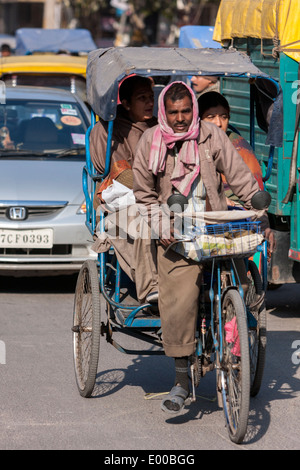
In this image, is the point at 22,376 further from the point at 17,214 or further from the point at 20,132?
the point at 20,132

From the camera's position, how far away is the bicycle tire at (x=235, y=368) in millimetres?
4711

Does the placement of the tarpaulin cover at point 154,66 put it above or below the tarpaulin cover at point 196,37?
above

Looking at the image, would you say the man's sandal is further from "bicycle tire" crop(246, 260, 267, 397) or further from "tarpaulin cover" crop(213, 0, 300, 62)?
"tarpaulin cover" crop(213, 0, 300, 62)

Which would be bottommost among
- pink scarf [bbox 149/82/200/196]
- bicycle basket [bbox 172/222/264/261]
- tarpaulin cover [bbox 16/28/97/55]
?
tarpaulin cover [bbox 16/28/97/55]

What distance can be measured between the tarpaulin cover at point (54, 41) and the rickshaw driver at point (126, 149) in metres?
15.7

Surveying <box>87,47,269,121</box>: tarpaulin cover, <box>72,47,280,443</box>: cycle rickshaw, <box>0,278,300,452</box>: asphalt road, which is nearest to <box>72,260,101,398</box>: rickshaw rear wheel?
<box>72,47,280,443</box>: cycle rickshaw

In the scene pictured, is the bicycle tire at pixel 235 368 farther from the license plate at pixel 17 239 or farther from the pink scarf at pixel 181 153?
the license plate at pixel 17 239

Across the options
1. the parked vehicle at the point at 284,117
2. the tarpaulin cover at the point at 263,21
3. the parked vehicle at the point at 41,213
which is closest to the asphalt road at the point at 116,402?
the parked vehicle at the point at 284,117

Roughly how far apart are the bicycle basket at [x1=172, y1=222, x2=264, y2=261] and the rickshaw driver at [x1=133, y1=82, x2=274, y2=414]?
16cm

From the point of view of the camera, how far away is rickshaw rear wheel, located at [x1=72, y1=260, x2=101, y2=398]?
5.52 meters

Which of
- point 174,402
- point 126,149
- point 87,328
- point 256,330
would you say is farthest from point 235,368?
point 126,149

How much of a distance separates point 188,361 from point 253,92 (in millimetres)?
2213

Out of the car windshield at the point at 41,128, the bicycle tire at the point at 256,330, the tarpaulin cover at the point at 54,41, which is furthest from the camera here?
the tarpaulin cover at the point at 54,41

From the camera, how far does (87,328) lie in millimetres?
5910
